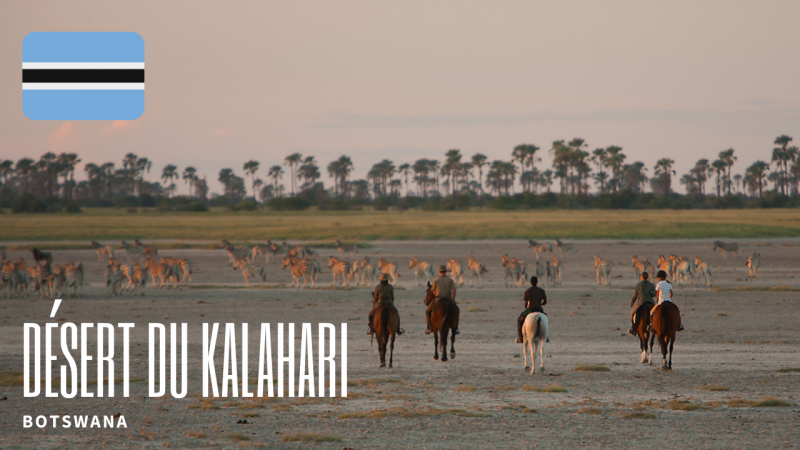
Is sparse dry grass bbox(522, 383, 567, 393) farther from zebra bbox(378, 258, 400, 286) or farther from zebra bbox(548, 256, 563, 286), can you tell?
zebra bbox(378, 258, 400, 286)

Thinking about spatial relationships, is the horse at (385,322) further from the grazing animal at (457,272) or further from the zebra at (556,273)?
the zebra at (556,273)

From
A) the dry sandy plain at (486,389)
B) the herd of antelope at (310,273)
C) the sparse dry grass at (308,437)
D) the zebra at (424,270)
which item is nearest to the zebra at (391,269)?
the herd of antelope at (310,273)

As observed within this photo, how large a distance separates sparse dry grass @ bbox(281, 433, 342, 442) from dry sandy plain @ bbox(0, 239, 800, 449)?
0.11 metres

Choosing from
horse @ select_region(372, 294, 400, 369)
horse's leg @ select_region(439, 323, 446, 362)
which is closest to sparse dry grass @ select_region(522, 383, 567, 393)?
horse's leg @ select_region(439, 323, 446, 362)

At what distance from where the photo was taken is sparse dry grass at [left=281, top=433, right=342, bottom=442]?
34.9 ft

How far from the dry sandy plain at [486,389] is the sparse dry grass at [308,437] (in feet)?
0.36

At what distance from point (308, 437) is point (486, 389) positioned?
4.34 metres

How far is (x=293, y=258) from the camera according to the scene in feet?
125

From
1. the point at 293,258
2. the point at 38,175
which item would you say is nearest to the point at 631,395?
the point at 293,258

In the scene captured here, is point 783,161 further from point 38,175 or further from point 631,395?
point 38,175

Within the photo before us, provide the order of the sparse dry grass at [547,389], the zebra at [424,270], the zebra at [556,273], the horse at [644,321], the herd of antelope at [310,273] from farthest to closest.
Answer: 1. the zebra at [424,270]
2. the zebra at [556,273]
3. the herd of antelope at [310,273]
4. the horse at [644,321]
5. the sparse dry grass at [547,389]

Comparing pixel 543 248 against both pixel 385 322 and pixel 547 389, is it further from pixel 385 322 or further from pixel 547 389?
pixel 547 389

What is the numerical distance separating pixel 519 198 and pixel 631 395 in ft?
437

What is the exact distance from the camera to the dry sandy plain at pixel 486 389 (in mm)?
10867
